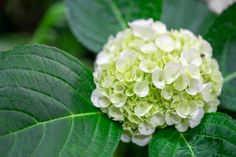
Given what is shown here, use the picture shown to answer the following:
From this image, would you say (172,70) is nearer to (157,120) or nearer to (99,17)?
(157,120)

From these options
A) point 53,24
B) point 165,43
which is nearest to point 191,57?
point 165,43

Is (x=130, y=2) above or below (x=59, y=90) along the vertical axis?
above

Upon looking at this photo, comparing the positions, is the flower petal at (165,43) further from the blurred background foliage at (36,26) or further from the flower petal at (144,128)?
the blurred background foliage at (36,26)

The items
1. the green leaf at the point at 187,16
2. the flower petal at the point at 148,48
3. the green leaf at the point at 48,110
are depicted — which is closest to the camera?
the green leaf at the point at 48,110

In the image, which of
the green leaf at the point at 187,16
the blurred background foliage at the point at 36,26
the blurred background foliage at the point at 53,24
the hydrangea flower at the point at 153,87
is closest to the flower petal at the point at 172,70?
the hydrangea flower at the point at 153,87

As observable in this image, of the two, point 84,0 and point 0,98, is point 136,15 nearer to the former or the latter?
point 84,0

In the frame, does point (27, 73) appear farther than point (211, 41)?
No

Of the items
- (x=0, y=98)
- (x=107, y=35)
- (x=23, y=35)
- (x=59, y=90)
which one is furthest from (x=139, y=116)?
(x=23, y=35)
